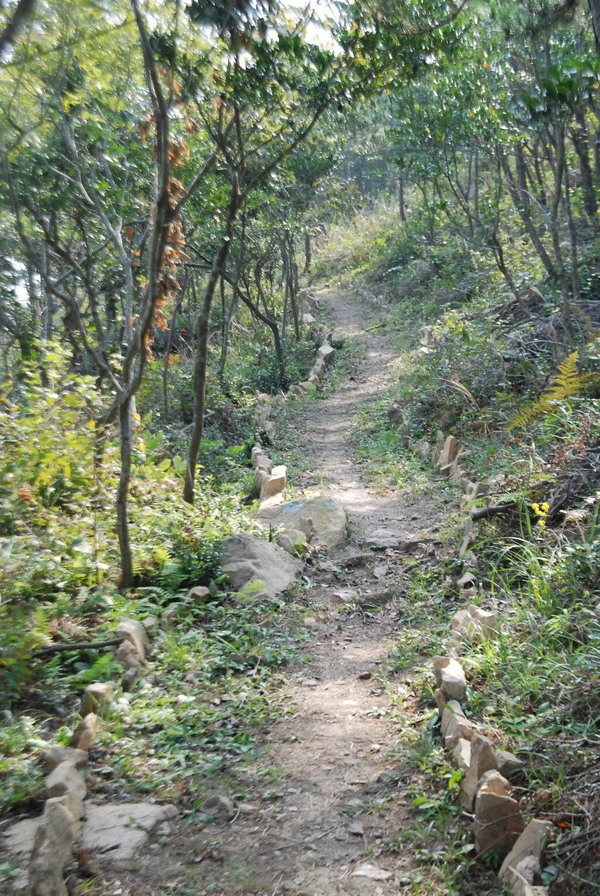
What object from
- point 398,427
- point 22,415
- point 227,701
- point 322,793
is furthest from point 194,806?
point 398,427

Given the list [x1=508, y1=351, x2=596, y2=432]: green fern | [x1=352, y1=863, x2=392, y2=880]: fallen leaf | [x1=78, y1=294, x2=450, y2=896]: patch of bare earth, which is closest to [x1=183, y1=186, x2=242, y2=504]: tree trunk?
[x1=78, y1=294, x2=450, y2=896]: patch of bare earth

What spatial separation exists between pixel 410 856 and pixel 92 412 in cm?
461

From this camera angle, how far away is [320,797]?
3.08m

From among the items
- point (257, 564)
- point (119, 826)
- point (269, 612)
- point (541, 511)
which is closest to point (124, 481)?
point (257, 564)

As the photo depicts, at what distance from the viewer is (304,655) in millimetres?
4418

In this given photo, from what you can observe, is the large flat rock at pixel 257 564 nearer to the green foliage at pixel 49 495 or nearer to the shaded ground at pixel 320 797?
the shaded ground at pixel 320 797

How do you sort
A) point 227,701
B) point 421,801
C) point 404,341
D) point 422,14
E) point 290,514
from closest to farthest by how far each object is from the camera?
point 421,801
point 227,701
point 422,14
point 290,514
point 404,341

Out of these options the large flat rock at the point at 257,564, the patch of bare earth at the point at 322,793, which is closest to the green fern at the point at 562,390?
the patch of bare earth at the point at 322,793

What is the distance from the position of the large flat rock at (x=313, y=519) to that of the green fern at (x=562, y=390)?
73.3 inches

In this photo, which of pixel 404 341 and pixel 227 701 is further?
pixel 404 341

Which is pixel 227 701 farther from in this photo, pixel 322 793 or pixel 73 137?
pixel 73 137

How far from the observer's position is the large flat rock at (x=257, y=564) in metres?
5.17

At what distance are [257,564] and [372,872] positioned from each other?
2.85 meters

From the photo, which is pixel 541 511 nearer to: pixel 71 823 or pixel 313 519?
pixel 313 519
